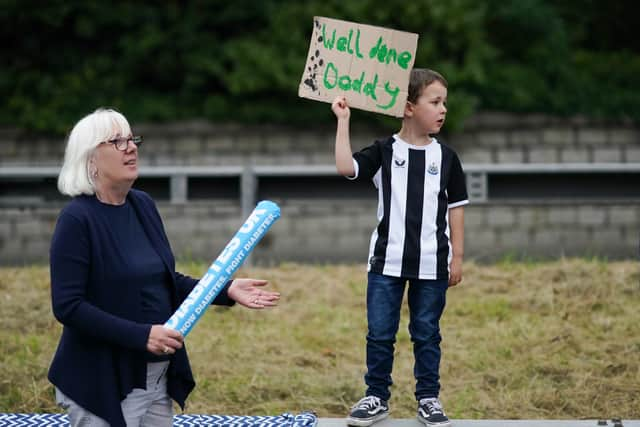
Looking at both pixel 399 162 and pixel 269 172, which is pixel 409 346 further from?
pixel 269 172

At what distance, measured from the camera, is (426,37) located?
15359 millimetres

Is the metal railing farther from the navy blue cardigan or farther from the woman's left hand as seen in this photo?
the navy blue cardigan

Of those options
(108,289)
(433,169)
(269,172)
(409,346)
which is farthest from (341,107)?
(269,172)

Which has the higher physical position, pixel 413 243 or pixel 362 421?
pixel 413 243

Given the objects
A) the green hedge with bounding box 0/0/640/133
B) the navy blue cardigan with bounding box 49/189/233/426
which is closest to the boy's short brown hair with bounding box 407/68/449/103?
the navy blue cardigan with bounding box 49/189/233/426

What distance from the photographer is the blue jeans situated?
443 centimetres

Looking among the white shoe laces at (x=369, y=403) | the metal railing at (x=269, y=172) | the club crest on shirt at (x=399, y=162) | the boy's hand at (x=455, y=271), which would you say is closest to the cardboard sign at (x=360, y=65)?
the club crest on shirt at (x=399, y=162)

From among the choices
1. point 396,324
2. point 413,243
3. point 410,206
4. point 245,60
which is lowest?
point 396,324

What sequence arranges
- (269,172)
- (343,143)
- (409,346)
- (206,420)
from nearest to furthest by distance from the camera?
(343,143)
(206,420)
(409,346)
(269,172)

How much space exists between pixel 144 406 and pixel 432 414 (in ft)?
4.65

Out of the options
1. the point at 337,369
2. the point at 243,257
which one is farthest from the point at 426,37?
the point at 243,257

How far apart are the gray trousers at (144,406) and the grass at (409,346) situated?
1.67 m

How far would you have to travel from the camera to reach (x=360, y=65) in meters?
4.43

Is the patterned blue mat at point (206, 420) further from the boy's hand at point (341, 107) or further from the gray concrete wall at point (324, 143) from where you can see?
the gray concrete wall at point (324, 143)
